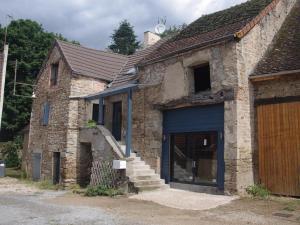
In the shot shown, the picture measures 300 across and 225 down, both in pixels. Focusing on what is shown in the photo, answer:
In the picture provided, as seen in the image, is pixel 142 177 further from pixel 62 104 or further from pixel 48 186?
pixel 62 104

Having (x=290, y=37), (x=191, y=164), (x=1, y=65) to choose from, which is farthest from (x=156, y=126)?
(x=1, y=65)

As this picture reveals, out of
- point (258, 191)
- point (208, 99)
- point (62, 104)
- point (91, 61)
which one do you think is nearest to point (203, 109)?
point (208, 99)

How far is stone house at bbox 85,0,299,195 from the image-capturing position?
37.9 ft

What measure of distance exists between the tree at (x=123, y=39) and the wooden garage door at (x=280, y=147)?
33.2m

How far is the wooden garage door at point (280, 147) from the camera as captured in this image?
10.9m

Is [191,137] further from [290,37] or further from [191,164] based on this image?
[290,37]

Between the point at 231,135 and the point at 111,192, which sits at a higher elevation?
the point at 231,135

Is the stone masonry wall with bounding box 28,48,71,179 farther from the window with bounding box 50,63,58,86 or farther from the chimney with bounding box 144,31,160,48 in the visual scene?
the chimney with bounding box 144,31,160,48

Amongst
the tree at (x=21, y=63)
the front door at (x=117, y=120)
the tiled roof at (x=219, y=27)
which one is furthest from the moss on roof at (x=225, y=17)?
the tree at (x=21, y=63)

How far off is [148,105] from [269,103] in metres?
5.06

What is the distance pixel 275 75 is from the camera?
11328 millimetres

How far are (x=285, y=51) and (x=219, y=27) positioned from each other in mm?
2874

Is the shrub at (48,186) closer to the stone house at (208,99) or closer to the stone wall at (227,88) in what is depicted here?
the stone house at (208,99)

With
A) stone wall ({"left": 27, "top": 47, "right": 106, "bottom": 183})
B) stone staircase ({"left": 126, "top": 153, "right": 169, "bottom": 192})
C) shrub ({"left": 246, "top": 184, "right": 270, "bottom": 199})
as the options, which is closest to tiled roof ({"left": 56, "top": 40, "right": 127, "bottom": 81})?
stone wall ({"left": 27, "top": 47, "right": 106, "bottom": 183})
